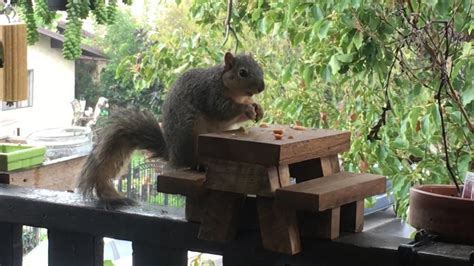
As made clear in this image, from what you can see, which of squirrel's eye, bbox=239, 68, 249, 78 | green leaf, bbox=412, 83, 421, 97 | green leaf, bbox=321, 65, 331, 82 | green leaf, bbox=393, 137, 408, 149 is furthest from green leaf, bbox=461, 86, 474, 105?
squirrel's eye, bbox=239, 68, 249, 78

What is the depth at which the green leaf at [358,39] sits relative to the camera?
5.91 feet

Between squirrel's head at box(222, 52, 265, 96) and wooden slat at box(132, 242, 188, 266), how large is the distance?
35 cm

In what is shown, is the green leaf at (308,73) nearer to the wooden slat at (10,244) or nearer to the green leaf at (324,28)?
the green leaf at (324,28)

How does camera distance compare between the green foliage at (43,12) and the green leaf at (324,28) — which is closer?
the green foliage at (43,12)

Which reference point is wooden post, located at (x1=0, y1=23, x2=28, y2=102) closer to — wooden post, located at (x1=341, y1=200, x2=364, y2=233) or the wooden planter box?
the wooden planter box

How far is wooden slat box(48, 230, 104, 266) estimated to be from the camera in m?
1.17

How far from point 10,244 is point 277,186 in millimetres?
559

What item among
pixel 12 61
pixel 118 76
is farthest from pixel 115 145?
pixel 118 76

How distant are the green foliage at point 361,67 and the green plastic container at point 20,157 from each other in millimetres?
685

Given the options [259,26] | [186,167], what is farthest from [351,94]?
[186,167]

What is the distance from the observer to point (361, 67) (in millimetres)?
1916

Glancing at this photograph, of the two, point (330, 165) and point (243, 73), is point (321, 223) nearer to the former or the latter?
point (330, 165)

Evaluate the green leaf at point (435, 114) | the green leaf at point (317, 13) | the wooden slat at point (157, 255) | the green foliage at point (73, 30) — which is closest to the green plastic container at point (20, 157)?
the green foliage at point (73, 30)

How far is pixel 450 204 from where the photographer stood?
898mm
